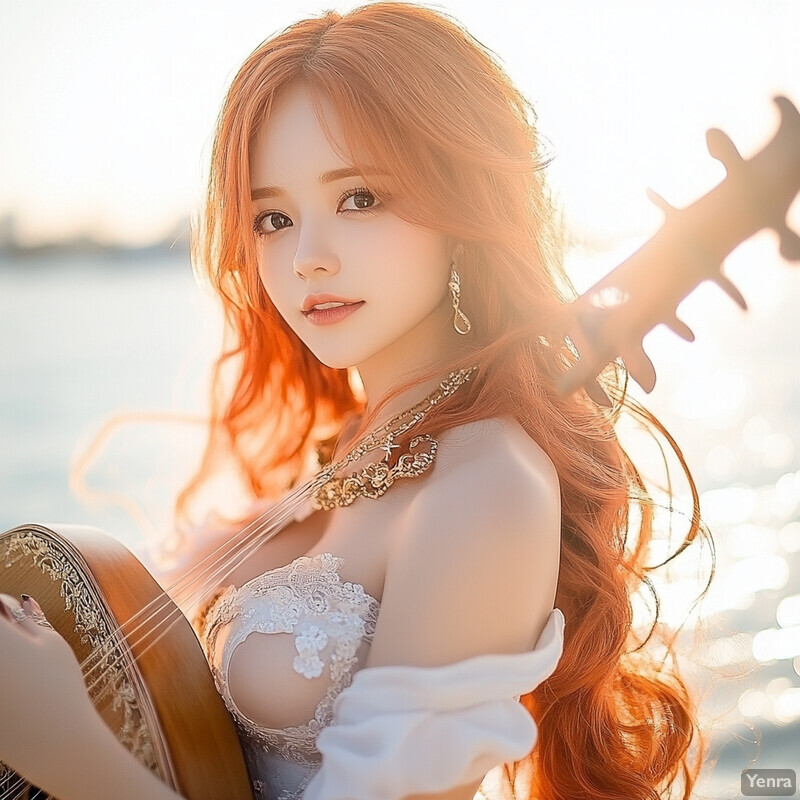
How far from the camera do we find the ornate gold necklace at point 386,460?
5.20ft

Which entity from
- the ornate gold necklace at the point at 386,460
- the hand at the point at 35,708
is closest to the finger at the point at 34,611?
the hand at the point at 35,708

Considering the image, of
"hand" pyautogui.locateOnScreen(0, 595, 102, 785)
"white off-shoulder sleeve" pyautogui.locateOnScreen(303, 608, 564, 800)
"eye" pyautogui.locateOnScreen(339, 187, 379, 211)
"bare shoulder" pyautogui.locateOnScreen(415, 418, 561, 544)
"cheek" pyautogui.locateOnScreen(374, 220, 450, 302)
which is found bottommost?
"white off-shoulder sleeve" pyautogui.locateOnScreen(303, 608, 564, 800)

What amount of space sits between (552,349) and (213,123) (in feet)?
2.50

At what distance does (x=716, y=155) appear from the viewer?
1246 millimetres

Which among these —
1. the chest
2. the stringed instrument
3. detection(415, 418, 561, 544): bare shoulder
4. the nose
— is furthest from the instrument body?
the nose

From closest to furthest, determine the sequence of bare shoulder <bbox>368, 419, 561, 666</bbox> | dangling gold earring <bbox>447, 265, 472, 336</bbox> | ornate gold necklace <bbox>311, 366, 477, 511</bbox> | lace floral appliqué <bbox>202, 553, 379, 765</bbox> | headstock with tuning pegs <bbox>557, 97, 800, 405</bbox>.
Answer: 1. headstock with tuning pegs <bbox>557, 97, 800, 405</bbox>
2. bare shoulder <bbox>368, 419, 561, 666</bbox>
3. lace floral appliqué <bbox>202, 553, 379, 765</bbox>
4. ornate gold necklace <bbox>311, 366, 477, 511</bbox>
5. dangling gold earring <bbox>447, 265, 472, 336</bbox>

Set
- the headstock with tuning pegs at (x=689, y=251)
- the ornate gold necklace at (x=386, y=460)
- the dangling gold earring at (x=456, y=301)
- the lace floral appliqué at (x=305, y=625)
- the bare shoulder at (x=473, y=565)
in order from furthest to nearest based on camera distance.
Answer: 1. the dangling gold earring at (x=456, y=301)
2. the ornate gold necklace at (x=386, y=460)
3. the lace floral appliqué at (x=305, y=625)
4. the bare shoulder at (x=473, y=565)
5. the headstock with tuning pegs at (x=689, y=251)

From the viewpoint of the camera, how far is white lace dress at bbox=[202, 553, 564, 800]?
50.3 inches

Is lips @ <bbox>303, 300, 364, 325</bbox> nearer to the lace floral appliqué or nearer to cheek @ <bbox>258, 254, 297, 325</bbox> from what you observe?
cheek @ <bbox>258, 254, 297, 325</bbox>

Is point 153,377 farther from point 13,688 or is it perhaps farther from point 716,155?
point 716,155

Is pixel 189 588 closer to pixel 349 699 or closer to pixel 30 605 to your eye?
pixel 30 605

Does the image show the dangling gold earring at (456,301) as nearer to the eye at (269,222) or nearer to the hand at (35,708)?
the eye at (269,222)

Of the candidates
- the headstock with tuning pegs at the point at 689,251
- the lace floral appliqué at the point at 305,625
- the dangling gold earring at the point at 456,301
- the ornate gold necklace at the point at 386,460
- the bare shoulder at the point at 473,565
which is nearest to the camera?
the headstock with tuning pegs at the point at 689,251

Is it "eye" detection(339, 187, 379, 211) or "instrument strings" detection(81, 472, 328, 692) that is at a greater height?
"eye" detection(339, 187, 379, 211)
